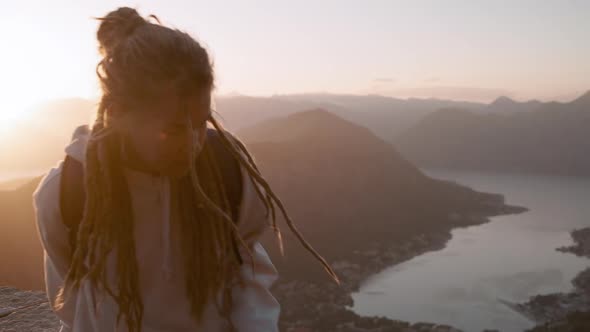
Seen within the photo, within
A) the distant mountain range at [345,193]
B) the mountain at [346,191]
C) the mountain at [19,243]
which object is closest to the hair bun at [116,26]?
the mountain at [19,243]

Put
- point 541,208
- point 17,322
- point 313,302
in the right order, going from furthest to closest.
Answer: point 541,208, point 313,302, point 17,322

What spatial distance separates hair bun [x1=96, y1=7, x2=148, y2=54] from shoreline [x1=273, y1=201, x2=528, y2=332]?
31.3m

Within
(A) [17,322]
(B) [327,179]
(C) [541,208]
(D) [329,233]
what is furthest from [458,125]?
(A) [17,322]

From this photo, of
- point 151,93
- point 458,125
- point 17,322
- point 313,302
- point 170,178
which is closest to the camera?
point 151,93

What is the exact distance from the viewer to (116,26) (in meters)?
0.94

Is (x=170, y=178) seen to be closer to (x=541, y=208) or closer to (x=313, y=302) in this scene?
(x=313, y=302)

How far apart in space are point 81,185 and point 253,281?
16.5 inches

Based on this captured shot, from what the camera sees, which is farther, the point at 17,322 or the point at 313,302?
the point at 313,302

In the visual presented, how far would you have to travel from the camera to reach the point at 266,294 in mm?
1104

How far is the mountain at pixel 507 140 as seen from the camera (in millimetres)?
85537

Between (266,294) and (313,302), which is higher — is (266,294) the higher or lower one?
the higher one

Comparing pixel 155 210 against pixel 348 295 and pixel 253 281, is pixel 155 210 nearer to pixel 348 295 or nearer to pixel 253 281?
pixel 253 281

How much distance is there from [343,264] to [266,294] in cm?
4358

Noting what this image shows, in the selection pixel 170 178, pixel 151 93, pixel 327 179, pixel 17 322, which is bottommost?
pixel 327 179
